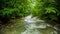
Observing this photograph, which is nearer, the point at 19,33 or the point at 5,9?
the point at 19,33

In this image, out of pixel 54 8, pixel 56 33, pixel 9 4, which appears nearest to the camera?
pixel 56 33

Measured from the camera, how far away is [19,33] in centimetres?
1043

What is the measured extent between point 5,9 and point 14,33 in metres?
3.46

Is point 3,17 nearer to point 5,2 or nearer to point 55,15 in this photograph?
point 5,2

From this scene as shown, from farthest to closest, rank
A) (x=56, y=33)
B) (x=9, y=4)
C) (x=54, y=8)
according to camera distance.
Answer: (x=9, y=4), (x=54, y=8), (x=56, y=33)

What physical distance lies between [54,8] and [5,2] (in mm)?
4905

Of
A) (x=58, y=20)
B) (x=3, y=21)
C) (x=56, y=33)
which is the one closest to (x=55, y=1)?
(x=58, y=20)

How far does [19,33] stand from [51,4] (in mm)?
4769

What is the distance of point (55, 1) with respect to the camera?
12695 mm

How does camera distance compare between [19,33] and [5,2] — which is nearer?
[19,33]

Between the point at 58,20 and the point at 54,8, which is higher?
the point at 54,8

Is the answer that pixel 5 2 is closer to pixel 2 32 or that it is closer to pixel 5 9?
pixel 5 9

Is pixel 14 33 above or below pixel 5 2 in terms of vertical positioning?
below

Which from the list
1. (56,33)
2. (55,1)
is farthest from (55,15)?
(56,33)
